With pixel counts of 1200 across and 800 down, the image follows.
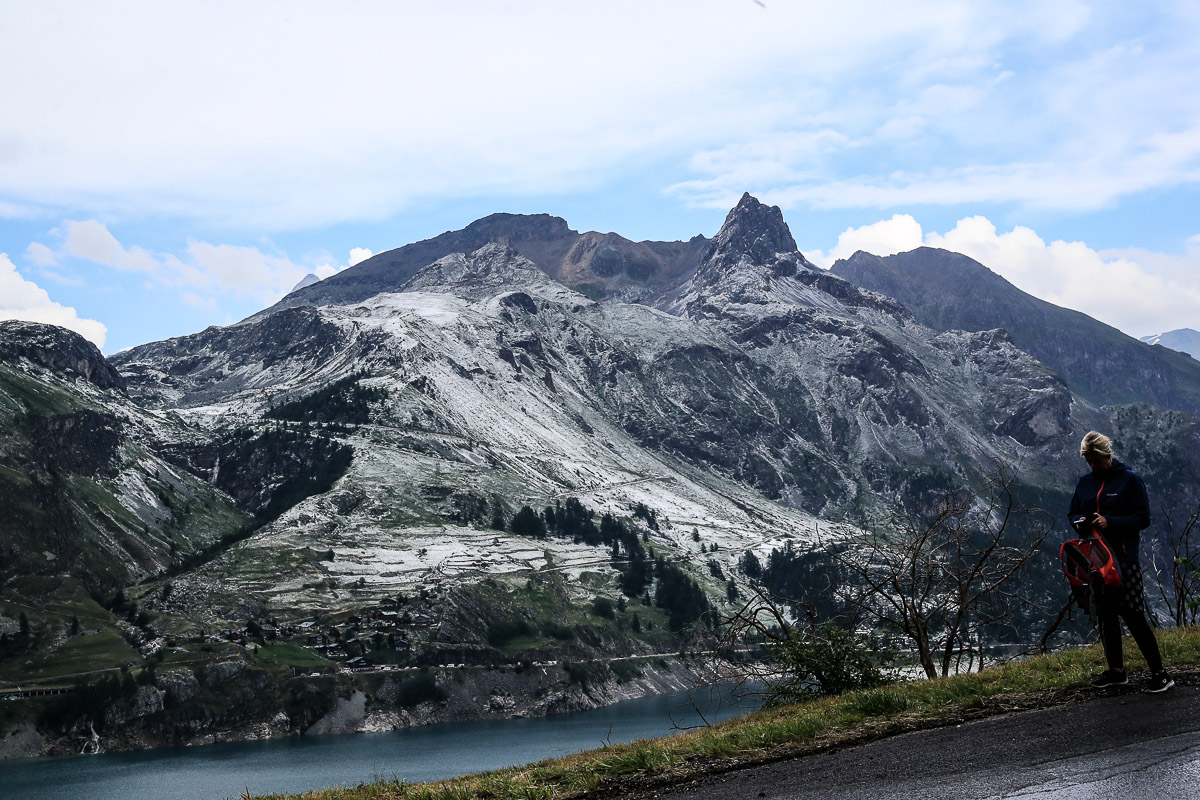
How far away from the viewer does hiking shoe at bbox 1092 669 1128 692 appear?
16.3 meters

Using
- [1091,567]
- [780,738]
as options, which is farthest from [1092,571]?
[780,738]

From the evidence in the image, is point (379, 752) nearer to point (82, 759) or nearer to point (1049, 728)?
point (82, 759)

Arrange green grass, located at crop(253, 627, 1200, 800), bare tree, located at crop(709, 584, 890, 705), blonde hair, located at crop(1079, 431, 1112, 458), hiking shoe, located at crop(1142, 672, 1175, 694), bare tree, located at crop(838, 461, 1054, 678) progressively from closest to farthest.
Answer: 1. green grass, located at crop(253, 627, 1200, 800)
2. hiking shoe, located at crop(1142, 672, 1175, 694)
3. blonde hair, located at crop(1079, 431, 1112, 458)
4. bare tree, located at crop(709, 584, 890, 705)
5. bare tree, located at crop(838, 461, 1054, 678)

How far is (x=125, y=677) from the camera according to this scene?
195 meters

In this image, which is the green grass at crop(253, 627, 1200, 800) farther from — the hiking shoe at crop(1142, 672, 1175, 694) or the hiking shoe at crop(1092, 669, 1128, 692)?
the hiking shoe at crop(1142, 672, 1175, 694)

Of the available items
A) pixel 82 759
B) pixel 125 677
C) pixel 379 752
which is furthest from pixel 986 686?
pixel 125 677

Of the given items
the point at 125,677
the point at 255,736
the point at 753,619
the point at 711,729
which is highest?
the point at 753,619

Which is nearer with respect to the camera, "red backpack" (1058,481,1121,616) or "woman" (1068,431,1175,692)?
"woman" (1068,431,1175,692)

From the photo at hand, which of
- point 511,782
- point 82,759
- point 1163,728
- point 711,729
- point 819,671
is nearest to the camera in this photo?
point 1163,728

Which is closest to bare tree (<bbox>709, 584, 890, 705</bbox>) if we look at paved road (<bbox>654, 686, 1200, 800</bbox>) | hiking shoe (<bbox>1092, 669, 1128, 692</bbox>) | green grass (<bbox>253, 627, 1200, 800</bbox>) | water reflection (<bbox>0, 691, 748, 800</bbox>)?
green grass (<bbox>253, 627, 1200, 800</bbox>)

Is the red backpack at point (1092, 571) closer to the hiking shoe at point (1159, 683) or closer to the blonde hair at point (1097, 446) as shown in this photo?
the blonde hair at point (1097, 446)

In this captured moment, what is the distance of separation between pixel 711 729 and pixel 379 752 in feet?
508

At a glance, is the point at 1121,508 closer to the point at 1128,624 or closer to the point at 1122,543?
the point at 1122,543

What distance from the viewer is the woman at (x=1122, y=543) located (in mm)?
15641
